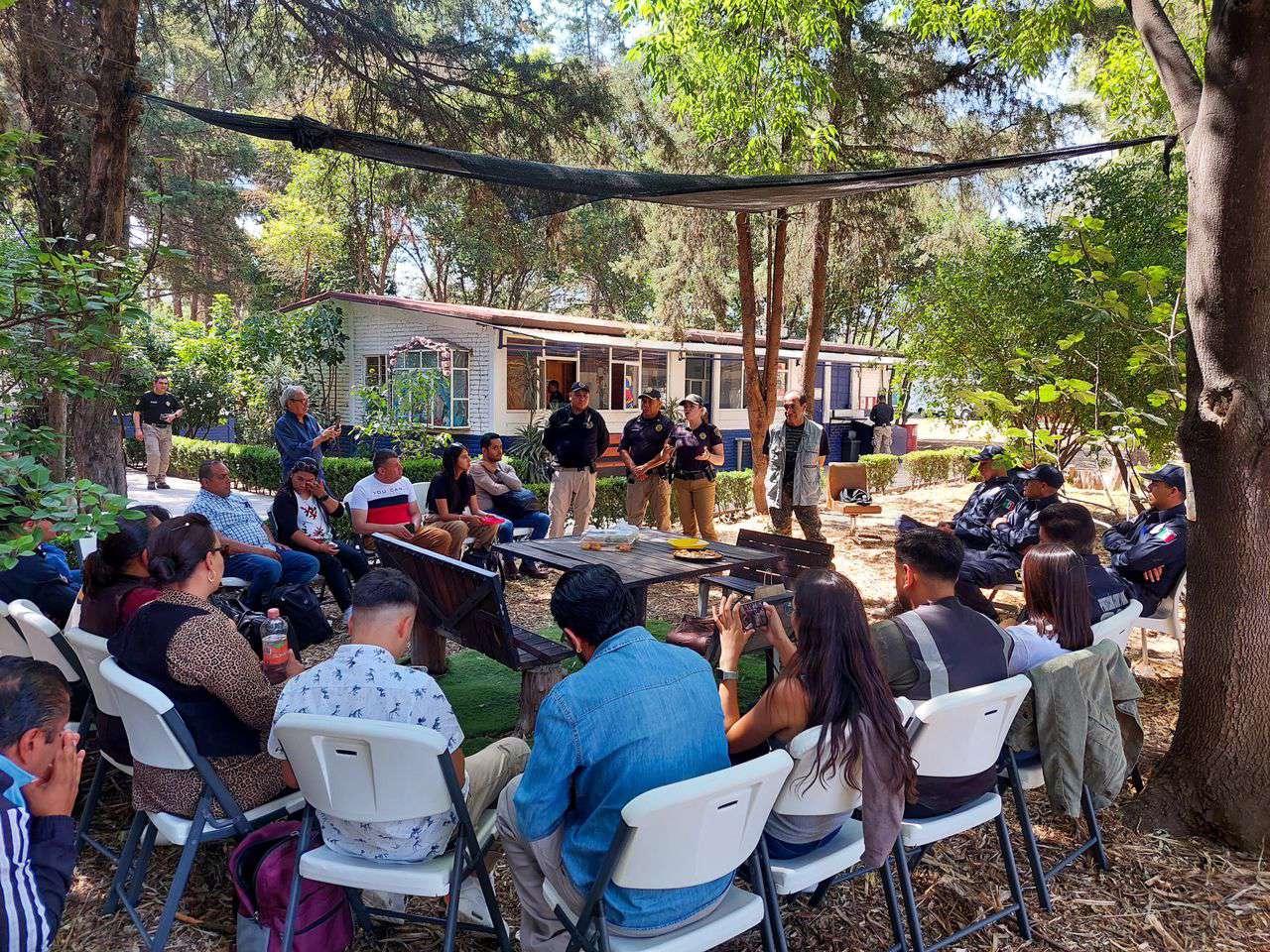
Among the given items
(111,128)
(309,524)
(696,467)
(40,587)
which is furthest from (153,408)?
(40,587)

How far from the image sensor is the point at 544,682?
151 inches

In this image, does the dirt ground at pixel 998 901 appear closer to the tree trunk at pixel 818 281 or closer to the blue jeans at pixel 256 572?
the blue jeans at pixel 256 572

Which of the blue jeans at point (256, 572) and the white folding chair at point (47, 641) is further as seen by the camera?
the blue jeans at point (256, 572)

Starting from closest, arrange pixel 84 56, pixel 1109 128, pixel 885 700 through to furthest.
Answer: pixel 885 700, pixel 84 56, pixel 1109 128

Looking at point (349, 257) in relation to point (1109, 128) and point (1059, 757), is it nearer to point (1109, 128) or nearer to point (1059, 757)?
point (1109, 128)

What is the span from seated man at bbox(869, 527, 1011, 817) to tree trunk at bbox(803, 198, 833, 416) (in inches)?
278

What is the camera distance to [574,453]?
26.2 ft

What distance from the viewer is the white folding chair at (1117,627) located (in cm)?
321

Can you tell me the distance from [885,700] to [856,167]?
862 cm

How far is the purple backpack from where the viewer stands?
2244 mm

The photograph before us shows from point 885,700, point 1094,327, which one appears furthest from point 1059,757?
point 1094,327

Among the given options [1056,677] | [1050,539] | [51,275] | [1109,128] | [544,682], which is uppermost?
[1109,128]

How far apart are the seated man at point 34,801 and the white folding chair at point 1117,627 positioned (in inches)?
130

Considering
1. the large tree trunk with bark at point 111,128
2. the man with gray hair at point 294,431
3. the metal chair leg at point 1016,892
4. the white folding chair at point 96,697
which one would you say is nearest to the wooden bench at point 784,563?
the metal chair leg at point 1016,892
